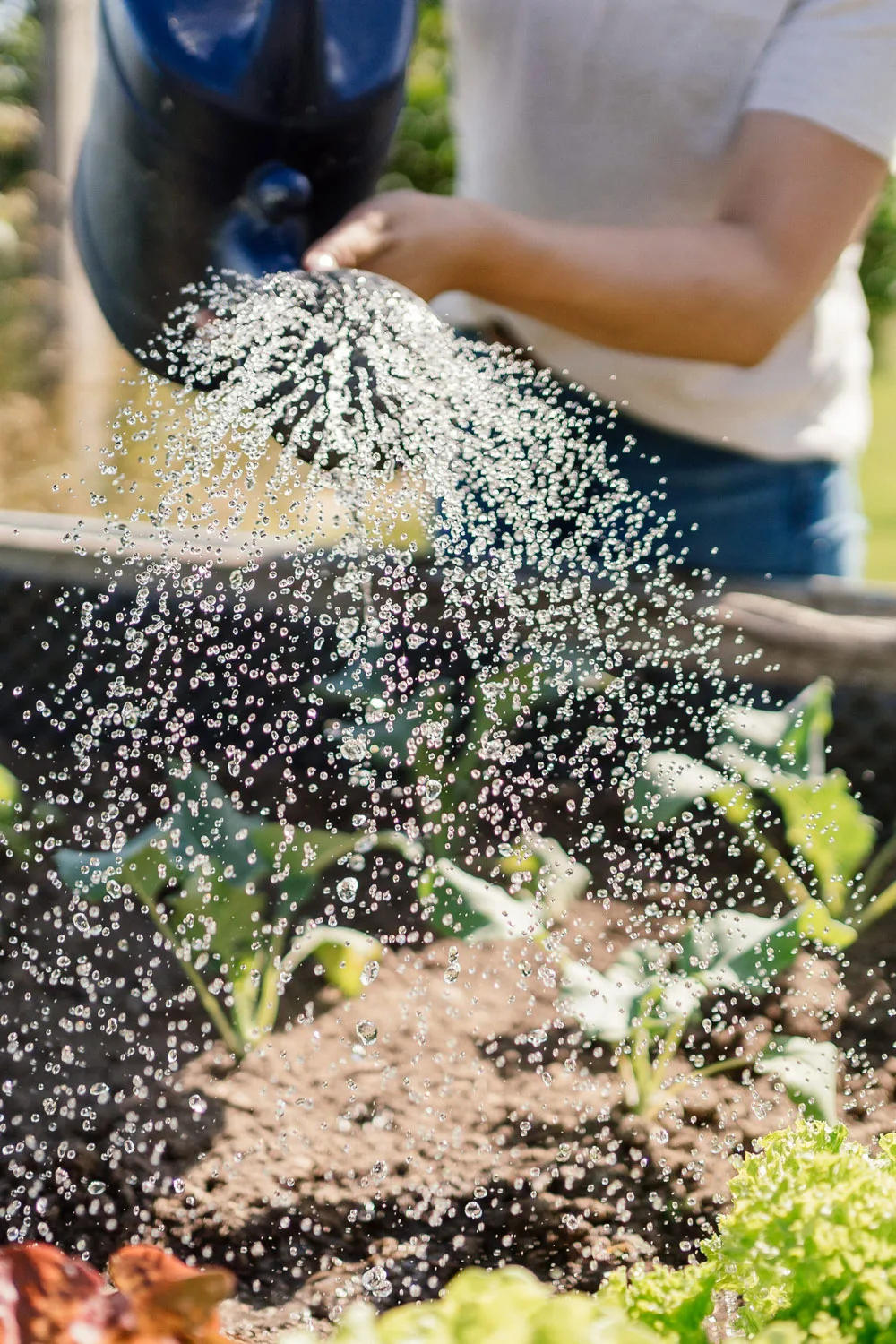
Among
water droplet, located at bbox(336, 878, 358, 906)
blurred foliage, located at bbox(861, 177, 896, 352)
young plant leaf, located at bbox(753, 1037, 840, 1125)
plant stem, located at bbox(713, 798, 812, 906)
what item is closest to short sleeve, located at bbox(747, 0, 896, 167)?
plant stem, located at bbox(713, 798, 812, 906)

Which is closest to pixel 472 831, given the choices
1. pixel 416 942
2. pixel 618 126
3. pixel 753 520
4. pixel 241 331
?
pixel 416 942

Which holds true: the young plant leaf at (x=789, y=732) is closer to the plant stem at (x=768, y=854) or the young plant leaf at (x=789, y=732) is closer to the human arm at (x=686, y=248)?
the plant stem at (x=768, y=854)

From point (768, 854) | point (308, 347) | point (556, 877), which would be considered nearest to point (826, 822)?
point (768, 854)

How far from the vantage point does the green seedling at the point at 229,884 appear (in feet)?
3.46

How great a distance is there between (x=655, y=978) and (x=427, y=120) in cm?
367

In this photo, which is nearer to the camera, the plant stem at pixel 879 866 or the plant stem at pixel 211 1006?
the plant stem at pixel 211 1006

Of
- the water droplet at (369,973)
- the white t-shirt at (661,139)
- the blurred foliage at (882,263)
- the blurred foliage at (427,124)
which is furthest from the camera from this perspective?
the blurred foliage at (882,263)

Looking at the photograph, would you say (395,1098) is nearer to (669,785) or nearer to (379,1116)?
(379,1116)

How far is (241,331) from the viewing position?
36.3 inches

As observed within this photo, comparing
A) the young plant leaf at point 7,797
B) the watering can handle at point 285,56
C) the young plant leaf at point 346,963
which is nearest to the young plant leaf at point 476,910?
the young plant leaf at point 346,963

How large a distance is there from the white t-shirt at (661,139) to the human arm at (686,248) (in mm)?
44

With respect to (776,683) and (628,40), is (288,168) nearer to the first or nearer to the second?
(628,40)

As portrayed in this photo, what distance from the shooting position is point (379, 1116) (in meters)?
0.98

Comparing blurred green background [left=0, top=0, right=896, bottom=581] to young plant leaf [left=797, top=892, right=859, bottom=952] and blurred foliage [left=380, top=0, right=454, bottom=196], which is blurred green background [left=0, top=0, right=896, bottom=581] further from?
young plant leaf [left=797, top=892, right=859, bottom=952]
